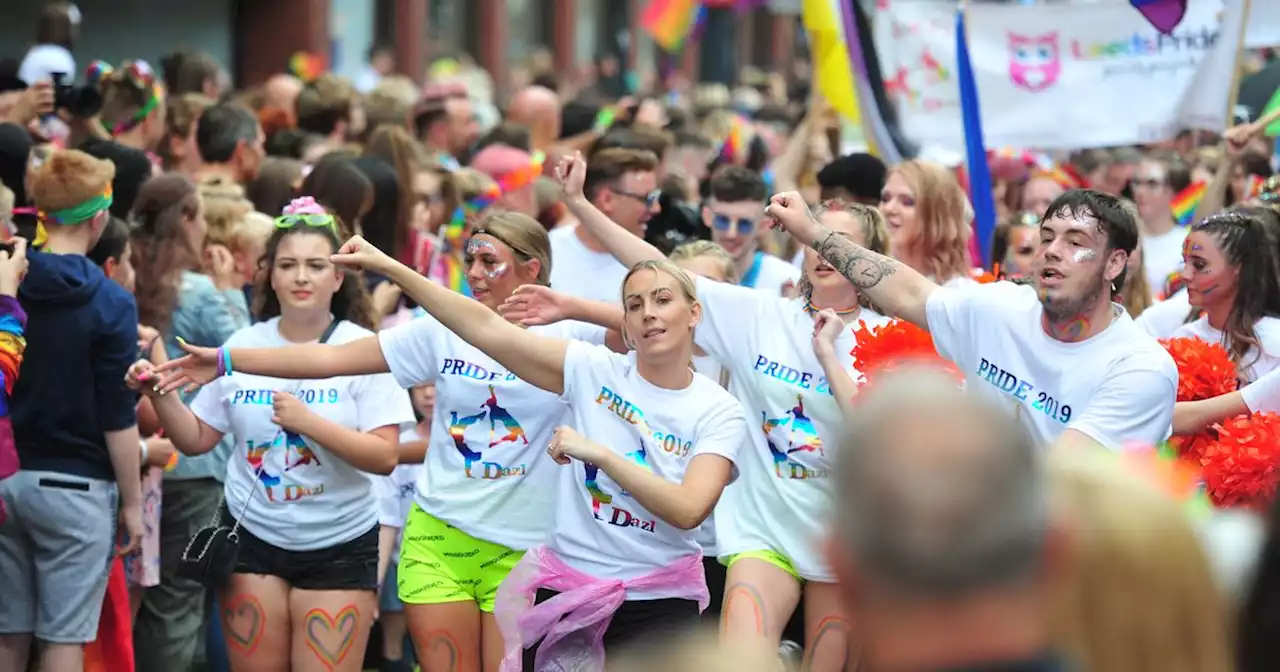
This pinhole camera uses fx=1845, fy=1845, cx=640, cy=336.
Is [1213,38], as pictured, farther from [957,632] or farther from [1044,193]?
[957,632]

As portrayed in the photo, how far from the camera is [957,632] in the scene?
84.1 inches

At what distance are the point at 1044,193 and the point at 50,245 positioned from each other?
19.9ft

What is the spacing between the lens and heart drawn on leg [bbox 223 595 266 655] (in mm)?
6246

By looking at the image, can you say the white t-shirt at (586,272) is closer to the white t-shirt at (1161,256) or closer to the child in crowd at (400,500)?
the child in crowd at (400,500)

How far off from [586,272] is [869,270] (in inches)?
84.6

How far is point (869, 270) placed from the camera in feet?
18.4

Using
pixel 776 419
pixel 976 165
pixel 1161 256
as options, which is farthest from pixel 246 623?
pixel 1161 256

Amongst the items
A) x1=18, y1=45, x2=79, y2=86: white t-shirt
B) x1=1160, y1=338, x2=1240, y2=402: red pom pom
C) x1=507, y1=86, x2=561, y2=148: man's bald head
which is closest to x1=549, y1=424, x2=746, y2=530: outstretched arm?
x1=1160, y1=338, x2=1240, y2=402: red pom pom

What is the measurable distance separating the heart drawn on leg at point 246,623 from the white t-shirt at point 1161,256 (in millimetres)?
5244

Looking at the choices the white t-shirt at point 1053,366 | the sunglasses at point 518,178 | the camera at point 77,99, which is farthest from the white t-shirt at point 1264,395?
the camera at point 77,99

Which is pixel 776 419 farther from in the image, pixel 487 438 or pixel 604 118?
pixel 604 118

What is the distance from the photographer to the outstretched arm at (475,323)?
5.70m

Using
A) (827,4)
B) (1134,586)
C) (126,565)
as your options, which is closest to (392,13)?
(827,4)

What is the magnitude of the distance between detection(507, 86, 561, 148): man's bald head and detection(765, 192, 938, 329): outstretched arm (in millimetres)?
7850
